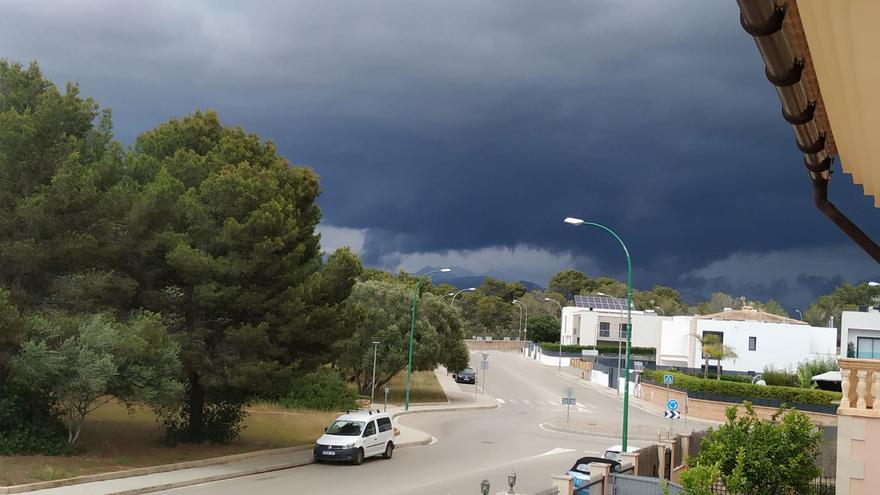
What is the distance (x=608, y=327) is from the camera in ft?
371

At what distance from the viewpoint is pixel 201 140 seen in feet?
109

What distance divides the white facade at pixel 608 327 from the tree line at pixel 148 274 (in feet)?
263

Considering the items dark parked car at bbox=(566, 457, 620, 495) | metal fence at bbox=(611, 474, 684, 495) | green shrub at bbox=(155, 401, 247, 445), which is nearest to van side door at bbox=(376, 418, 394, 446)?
green shrub at bbox=(155, 401, 247, 445)

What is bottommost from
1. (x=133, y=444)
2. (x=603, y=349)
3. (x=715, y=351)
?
(x=133, y=444)

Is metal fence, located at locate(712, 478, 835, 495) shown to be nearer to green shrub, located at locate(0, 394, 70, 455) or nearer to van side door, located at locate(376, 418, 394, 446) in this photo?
van side door, located at locate(376, 418, 394, 446)

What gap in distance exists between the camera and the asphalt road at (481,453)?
23.8 meters

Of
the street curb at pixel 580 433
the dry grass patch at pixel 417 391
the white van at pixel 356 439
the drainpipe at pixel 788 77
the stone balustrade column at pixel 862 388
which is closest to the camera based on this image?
the drainpipe at pixel 788 77

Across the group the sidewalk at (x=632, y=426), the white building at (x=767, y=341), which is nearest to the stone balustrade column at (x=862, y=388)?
the sidewalk at (x=632, y=426)

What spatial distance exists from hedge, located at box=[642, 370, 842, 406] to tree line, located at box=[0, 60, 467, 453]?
28888mm

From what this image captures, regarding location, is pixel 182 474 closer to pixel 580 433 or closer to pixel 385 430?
pixel 385 430

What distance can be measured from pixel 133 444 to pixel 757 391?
37.7 m

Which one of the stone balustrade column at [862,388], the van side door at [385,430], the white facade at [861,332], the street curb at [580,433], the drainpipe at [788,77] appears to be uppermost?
the white facade at [861,332]

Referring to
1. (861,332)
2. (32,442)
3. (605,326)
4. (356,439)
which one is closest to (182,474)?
(32,442)

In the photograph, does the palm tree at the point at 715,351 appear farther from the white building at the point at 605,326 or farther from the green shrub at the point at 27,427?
the green shrub at the point at 27,427
